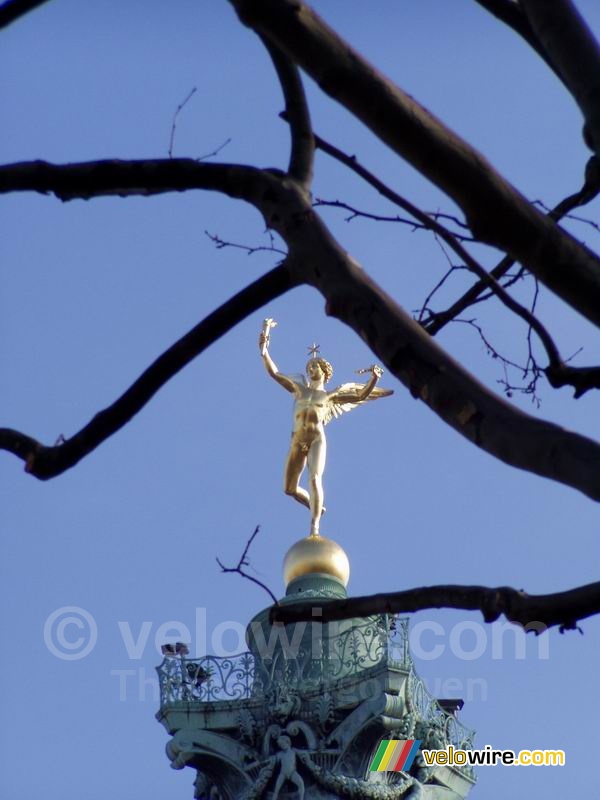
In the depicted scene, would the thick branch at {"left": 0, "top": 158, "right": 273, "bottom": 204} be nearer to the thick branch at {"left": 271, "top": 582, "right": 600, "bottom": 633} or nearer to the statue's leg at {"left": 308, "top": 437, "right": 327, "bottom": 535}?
the thick branch at {"left": 271, "top": 582, "right": 600, "bottom": 633}

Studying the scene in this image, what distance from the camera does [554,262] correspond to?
5777 millimetres

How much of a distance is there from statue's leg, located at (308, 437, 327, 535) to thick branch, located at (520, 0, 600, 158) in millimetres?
20459

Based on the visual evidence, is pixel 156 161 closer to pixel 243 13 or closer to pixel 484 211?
pixel 243 13

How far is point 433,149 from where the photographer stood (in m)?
5.73

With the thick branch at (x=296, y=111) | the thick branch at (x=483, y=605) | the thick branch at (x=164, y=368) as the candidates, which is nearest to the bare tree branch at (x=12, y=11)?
the thick branch at (x=296, y=111)

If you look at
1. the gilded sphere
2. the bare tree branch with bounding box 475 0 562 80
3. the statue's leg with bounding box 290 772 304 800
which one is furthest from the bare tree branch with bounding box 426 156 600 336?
the gilded sphere

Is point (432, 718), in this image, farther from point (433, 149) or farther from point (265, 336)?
point (433, 149)

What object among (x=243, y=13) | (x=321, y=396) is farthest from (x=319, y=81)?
(x=321, y=396)

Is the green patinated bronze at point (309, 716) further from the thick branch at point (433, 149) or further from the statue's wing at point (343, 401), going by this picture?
the thick branch at point (433, 149)

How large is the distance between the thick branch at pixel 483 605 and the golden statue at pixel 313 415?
1893 centimetres

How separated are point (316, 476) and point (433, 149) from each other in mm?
20670

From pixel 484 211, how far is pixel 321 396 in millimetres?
20552

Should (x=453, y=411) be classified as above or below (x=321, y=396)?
below

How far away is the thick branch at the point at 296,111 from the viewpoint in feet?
22.0
